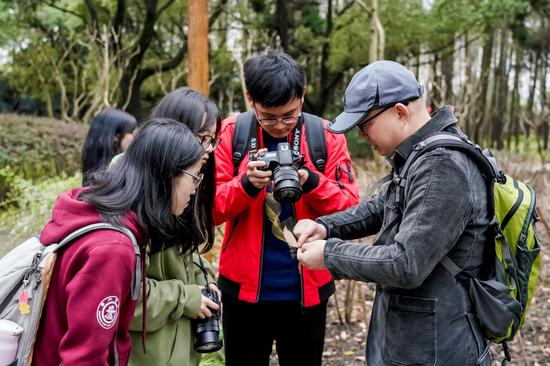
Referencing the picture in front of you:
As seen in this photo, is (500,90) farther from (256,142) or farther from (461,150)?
(461,150)

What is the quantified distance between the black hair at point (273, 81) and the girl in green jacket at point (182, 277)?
0.65 ft

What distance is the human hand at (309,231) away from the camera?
198 centimetres

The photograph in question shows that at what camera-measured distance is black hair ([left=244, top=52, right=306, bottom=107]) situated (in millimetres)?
2350

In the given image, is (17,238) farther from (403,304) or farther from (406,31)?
(406,31)

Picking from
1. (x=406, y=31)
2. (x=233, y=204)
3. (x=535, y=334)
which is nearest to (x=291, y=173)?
(x=233, y=204)

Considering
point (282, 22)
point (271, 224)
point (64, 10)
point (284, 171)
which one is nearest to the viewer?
point (284, 171)

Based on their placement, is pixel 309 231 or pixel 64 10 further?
pixel 64 10

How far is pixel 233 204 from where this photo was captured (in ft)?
7.78

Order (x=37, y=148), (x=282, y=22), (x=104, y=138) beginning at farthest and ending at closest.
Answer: (x=282, y=22), (x=37, y=148), (x=104, y=138)

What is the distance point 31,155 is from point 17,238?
399 centimetres

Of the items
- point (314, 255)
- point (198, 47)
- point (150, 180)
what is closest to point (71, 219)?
point (150, 180)

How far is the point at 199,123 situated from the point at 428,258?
1.07 meters

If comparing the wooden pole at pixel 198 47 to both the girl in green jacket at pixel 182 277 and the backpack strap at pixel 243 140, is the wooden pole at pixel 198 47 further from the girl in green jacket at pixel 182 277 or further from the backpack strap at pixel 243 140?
the girl in green jacket at pixel 182 277

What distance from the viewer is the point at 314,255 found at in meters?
1.81
